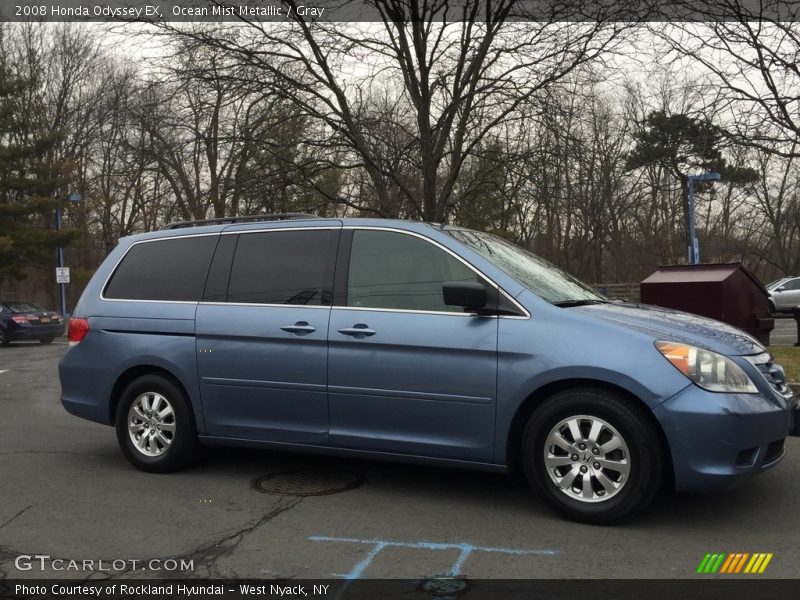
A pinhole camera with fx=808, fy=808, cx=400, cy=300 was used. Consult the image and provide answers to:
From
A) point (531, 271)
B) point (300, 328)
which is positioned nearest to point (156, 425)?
point (300, 328)

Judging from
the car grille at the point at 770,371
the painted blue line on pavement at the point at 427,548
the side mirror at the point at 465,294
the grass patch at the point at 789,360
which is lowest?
the painted blue line on pavement at the point at 427,548

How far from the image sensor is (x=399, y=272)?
5.27 m

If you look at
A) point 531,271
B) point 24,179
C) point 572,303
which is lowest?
point 572,303

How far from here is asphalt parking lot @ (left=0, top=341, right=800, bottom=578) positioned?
13.1 ft

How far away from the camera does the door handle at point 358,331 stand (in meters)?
5.11

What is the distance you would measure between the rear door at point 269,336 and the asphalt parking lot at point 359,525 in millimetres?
505

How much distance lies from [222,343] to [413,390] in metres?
1.53

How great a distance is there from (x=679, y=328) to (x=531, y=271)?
108 cm

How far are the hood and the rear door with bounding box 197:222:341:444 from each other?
5.67 ft

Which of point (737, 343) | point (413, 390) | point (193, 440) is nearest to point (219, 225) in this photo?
point (193, 440)

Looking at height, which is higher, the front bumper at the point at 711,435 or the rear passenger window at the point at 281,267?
the rear passenger window at the point at 281,267

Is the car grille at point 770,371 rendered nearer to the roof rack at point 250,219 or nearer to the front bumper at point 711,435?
the front bumper at point 711,435

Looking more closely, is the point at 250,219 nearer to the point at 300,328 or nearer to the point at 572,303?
the point at 300,328
